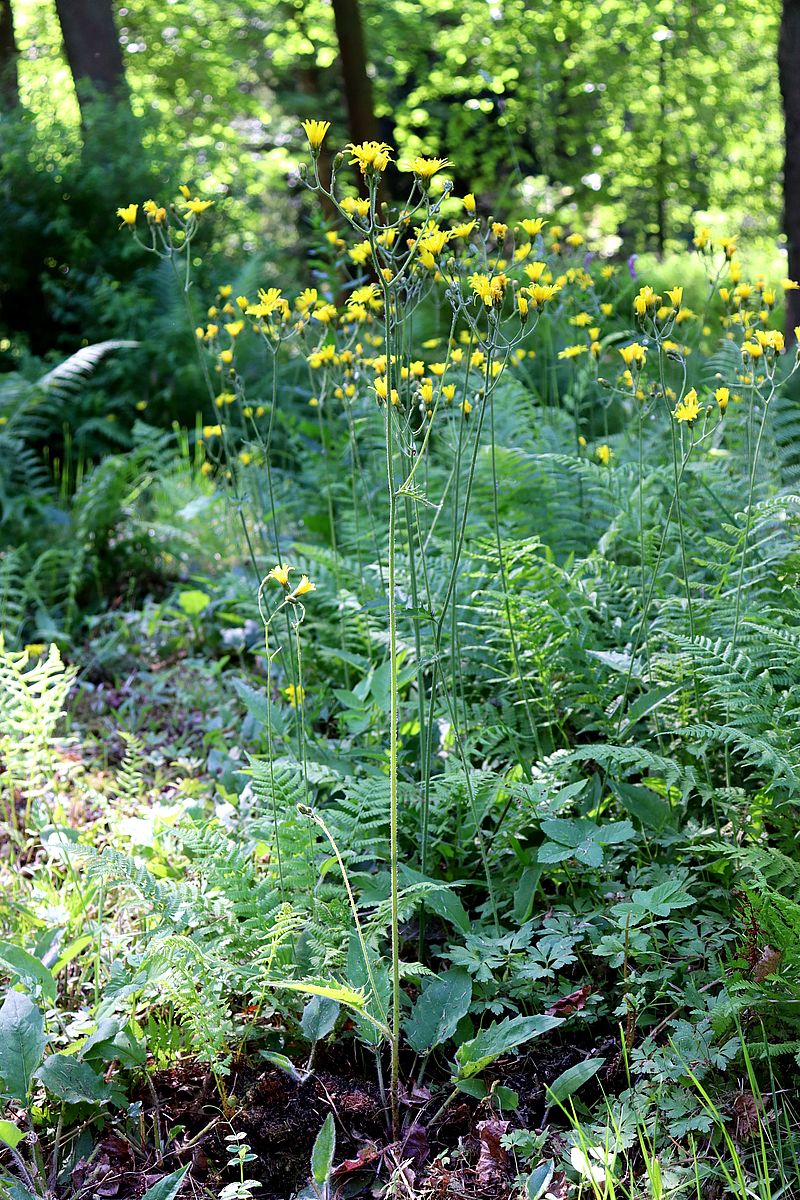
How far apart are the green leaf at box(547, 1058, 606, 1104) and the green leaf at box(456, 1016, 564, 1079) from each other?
0.24 ft

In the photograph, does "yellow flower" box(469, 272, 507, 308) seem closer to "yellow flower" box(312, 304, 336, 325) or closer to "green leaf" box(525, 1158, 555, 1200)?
"yellow flower" box(312, 304, 336, 325)

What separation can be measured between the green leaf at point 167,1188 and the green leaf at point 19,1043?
0.28 meters

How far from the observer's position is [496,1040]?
158 cm

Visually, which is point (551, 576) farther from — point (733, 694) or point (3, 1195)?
point (3, 1195)

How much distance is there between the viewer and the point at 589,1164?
4.70 feet

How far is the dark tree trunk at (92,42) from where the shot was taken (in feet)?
24.2

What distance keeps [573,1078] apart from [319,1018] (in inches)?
16.2

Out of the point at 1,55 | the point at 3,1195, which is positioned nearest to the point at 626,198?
the point at 1,55

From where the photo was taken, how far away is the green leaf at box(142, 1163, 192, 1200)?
4.66 ft

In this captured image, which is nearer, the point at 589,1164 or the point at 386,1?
the point at 589,1164

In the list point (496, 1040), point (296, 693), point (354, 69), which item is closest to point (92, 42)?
point (354, 69)

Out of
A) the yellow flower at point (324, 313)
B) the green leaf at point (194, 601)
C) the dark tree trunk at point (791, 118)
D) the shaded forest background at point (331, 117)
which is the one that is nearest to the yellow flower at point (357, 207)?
the yellow flower at point (324, 313)

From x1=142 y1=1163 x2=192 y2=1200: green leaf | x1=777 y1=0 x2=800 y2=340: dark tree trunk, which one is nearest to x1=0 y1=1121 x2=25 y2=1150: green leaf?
x1=142 y1=1163 x2=192 y2=1200: green leaf

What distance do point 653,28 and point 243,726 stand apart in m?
8.41
